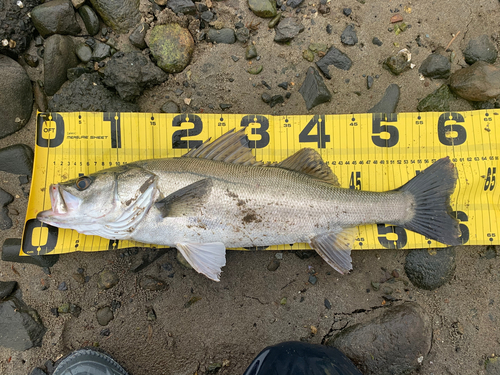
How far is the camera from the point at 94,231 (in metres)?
2.90

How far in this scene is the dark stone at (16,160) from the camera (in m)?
3.49

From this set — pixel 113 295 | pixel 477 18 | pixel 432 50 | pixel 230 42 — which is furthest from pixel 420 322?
pixel 230 42

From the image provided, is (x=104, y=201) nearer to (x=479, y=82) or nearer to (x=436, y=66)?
(x=436, y=66)

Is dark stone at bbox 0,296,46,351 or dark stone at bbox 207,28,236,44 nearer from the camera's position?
dark stone at bbox 0,296,46,351

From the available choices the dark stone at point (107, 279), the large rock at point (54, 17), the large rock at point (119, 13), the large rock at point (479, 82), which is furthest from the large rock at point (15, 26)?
the large rock at point (479, 82)

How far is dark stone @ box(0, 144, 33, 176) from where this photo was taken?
3486 millimetres

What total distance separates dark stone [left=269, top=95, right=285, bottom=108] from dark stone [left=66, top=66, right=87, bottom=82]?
226cm

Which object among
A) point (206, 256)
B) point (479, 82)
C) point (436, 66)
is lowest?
point (206, 256)

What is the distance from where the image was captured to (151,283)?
339cm

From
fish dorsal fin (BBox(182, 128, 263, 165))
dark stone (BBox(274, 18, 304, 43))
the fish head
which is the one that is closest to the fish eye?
the fish head

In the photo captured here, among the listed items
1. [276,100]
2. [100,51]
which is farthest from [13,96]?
[276,100]

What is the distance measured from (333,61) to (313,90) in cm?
48

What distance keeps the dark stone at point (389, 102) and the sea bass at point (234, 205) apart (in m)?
0.88

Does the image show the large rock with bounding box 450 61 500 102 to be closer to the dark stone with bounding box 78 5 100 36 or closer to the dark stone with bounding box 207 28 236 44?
the dark stone with bounding box 207 28 236 44
